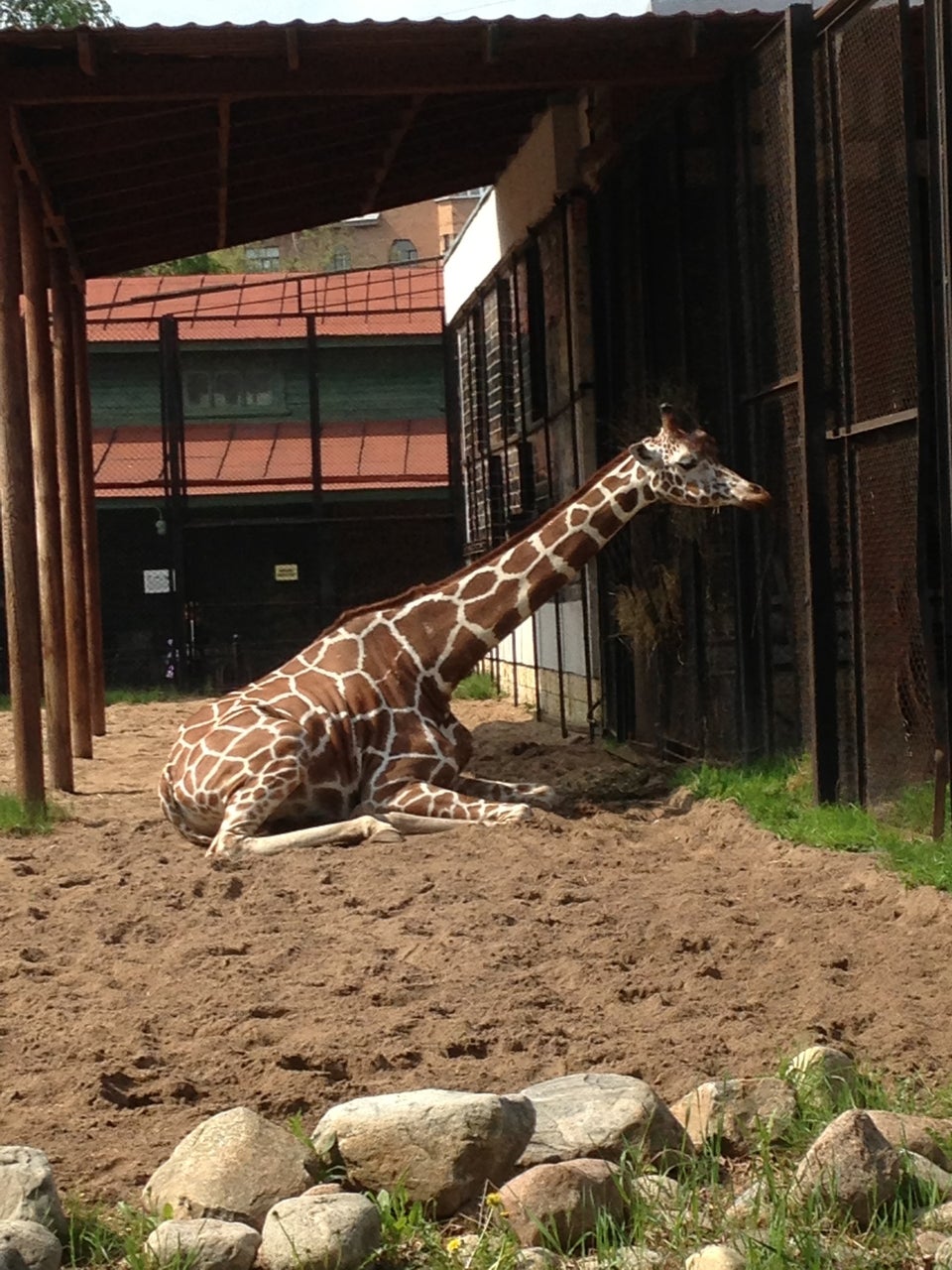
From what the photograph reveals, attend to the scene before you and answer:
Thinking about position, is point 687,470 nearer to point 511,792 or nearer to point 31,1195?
point 511,792

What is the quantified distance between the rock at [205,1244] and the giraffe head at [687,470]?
5.91 metres

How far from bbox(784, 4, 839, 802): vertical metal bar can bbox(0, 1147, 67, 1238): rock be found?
521 cm

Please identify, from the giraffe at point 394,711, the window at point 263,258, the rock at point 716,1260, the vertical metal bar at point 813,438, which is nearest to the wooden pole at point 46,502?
the giraffe at point 394,711

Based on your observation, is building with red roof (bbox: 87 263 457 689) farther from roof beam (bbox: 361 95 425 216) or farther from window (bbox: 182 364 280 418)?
roof beam (bbox: 361 95 425 216)

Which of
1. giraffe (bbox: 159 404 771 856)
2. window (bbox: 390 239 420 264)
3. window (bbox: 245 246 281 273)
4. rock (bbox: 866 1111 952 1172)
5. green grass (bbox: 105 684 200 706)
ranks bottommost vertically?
rock (bbox: 866 1111 952 1172)

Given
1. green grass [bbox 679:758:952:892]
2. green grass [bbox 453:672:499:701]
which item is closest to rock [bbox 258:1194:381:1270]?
green grass [bbox 679:758:952:892]

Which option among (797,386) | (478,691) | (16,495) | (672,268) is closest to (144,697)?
(478,691)

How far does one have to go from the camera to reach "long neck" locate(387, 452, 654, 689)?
9508mm

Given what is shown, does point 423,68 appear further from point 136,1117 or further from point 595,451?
point 136,1117

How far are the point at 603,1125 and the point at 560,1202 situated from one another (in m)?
0.38

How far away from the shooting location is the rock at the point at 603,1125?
12.8 ft

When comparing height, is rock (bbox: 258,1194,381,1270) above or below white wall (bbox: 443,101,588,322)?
below

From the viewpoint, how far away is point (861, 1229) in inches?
141

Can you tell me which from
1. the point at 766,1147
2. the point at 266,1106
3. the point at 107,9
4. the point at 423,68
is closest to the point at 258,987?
the point at 266,1106
